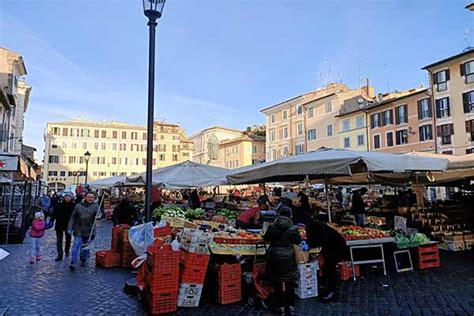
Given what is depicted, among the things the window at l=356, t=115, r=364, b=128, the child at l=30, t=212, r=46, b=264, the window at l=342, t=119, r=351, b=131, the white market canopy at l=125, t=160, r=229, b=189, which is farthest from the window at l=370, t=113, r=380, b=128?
the child at l=30, t=212, r=46, b=264

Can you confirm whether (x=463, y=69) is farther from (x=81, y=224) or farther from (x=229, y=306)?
(x=229, y=306)

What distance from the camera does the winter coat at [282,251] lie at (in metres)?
5.55

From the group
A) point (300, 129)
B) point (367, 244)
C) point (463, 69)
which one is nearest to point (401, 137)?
point (463, 69)

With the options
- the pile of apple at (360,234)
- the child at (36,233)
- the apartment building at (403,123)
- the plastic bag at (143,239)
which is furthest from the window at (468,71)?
the child at (36,233)

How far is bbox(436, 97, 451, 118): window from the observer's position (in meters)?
36.0

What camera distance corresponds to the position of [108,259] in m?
9.38

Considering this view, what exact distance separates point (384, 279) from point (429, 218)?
5117 millimetres

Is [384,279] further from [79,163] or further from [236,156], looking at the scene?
[79,163]

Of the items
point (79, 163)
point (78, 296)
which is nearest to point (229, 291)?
point (78, 296)

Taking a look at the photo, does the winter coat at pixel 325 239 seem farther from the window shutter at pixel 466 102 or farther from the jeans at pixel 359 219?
the window shutter at pixel 466 102

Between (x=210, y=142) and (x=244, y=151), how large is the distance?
29.2 ft

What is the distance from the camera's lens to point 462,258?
32.6 feet

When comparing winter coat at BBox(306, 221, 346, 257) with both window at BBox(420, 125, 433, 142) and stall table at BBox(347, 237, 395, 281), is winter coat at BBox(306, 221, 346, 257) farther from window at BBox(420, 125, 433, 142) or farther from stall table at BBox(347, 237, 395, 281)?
window at BBox(420, 125, 433, 142)

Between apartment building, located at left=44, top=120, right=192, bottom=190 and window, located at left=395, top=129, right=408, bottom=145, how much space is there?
2097 inches
